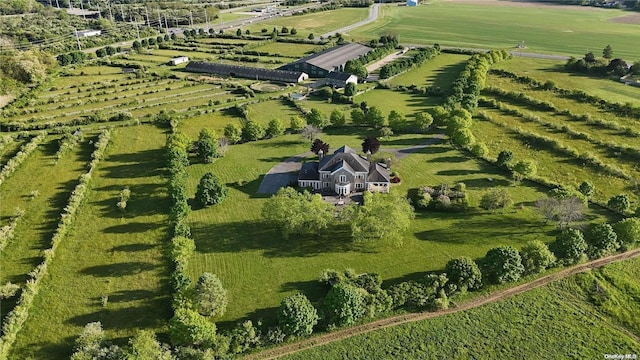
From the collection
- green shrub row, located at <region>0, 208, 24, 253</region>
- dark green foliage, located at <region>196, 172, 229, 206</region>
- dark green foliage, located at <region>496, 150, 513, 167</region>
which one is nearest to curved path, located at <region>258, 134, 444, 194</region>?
dark green foliage, located at <region>196, 172, 229, 206</region>

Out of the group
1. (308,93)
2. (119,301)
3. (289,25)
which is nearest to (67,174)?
(119,301)

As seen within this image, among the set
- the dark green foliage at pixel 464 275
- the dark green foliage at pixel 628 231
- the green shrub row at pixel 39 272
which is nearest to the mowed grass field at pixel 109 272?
the green shrub row at pixel 39 272

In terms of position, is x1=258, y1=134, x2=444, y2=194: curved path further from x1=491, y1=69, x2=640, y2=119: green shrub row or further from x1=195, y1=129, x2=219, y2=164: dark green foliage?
x1=491, y1=69, x2=640, y2=119: green shrub row

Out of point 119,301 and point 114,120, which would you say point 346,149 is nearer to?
point 119,301

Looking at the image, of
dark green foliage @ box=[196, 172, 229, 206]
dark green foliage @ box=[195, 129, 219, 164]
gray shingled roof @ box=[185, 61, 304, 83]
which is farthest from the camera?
gray shingled roof @ box=[185, 61, 304, 83]

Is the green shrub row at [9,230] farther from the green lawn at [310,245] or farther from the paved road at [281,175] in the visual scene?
the paved road at [281,175]

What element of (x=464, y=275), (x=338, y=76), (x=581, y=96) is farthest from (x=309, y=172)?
(x=581, y=96)

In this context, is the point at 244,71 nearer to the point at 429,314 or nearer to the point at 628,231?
the point at 429,314
